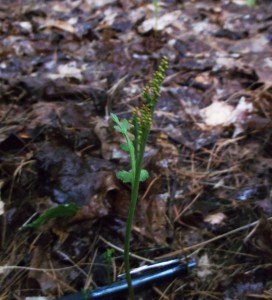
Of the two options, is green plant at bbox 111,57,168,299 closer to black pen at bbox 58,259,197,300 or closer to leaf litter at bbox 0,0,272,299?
black pen at bbox 58,259,197,300

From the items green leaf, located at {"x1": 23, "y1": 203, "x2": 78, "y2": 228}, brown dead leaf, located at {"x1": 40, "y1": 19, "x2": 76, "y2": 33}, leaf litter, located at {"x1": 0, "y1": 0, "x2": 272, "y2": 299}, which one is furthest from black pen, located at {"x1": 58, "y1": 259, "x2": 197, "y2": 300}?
brown dead leaf, located at {"x1": 40, "y1": 19, "x2": 76, "y2": 33}

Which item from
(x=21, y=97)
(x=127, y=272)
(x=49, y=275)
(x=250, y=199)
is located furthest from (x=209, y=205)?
(x=21, y=97)

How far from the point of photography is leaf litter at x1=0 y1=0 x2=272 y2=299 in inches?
55.7

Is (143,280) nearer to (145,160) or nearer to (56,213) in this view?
(56,213)

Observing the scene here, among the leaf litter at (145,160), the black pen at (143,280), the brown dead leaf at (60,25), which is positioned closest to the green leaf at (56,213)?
the leaf litter at (145,160)

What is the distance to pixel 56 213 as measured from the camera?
4.84 ft

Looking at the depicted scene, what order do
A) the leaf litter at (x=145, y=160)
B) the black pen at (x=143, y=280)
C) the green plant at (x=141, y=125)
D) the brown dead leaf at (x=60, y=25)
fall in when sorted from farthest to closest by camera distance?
the brown dead leaf at (x=60, y=25) → the leaf litter at (x=145, y=160) → the black pen at (x=143, y=280) → the green plant at (x=141, y=125)

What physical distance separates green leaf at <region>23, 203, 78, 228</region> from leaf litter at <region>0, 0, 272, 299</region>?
25 mm

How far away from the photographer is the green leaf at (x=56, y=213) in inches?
57.4

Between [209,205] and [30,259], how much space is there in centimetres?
70

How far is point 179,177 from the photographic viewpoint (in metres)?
1.77

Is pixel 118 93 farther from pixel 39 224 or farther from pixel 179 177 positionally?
pixel 39 224

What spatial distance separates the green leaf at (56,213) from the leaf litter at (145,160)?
0.02m

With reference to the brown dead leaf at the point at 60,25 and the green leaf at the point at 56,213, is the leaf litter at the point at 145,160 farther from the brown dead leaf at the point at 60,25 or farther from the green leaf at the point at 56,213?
the brown dead leaf at the point at 60,25
